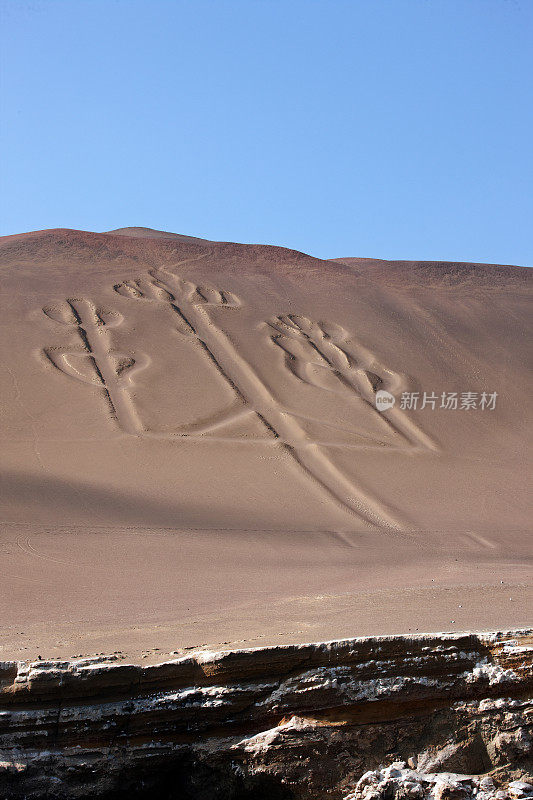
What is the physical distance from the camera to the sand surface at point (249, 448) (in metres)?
6.55

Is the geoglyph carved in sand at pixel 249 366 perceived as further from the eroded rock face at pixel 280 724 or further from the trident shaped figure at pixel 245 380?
the eroded rock face at pixel 280 724

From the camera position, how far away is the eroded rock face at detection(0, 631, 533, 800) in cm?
358

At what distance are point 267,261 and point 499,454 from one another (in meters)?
13.1

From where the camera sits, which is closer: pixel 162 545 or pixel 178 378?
pixel 162 545

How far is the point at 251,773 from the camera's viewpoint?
12.2 ft

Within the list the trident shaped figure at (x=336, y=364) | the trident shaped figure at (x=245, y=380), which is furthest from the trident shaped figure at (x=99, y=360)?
the trident shaped figure at (x=336, y=364)

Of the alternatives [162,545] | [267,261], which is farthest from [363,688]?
[267,261]

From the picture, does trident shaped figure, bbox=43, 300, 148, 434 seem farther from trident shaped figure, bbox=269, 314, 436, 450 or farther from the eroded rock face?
the eroded rock face

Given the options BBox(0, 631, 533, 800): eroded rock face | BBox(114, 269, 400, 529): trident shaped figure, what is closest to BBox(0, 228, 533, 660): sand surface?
BBox(114, 269, 400, 529): trident shaped figure

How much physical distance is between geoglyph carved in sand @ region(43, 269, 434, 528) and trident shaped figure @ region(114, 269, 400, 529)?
21 millimetres

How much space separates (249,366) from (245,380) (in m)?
0.75

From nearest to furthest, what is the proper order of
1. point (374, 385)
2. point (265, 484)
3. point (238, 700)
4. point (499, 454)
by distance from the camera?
point (238, 700), point (265, 484), point (499, 454), point (374, 385)

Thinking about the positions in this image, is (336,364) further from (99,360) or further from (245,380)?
(99,360)

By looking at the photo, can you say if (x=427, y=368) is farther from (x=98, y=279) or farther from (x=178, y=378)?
(x=98, y=279)
